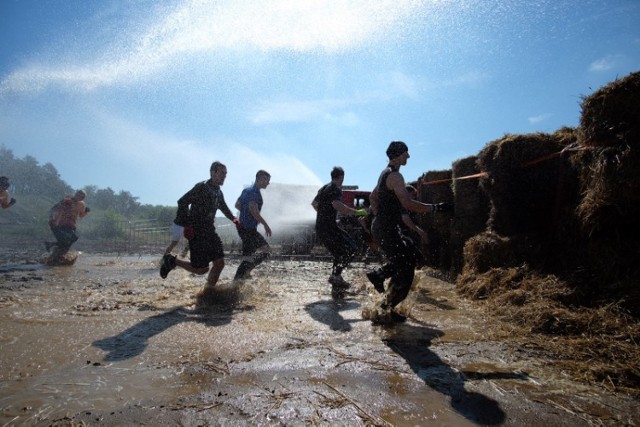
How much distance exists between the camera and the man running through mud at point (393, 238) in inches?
150

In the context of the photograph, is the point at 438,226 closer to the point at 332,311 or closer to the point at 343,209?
the point at 343,209

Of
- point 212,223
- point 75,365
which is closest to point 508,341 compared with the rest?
A: point 75,365

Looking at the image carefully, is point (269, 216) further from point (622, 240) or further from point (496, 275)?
point (622, 240)

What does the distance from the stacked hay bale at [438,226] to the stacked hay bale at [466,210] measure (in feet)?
2.80

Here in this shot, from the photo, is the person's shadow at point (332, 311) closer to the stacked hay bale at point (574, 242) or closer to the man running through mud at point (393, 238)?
the man running through mud at point (393, 238)

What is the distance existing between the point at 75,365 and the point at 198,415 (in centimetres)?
130

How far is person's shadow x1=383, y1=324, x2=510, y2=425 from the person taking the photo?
193 cm

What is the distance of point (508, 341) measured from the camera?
10.3 feet

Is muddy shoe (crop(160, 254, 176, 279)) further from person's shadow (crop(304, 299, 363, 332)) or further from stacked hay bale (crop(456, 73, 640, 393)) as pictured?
stacked hay bale (crop(456, 73, 640, 393))

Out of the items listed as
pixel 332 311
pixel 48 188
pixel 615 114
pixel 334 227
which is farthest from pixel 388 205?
pixel 48 188

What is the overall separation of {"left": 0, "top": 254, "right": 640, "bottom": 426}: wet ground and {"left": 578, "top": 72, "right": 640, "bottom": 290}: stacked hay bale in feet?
4.96

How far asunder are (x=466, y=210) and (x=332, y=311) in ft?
13.9

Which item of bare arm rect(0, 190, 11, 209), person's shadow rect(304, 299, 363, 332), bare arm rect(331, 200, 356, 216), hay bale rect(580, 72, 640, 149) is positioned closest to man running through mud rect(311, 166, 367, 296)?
bare arm rect(331, 200, 356, 216)

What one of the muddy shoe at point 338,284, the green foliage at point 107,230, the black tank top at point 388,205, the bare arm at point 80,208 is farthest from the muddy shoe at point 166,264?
the green foliage at point 107,230
